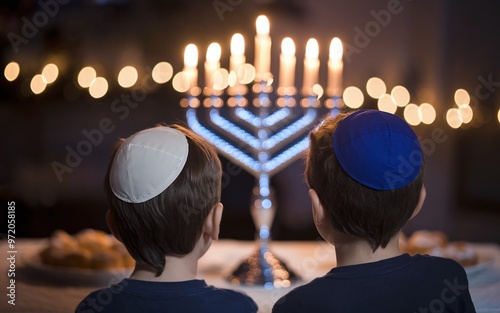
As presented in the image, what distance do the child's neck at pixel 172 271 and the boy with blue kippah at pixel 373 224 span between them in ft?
0.52

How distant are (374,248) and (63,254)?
0.71 metres

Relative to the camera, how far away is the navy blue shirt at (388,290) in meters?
1.09

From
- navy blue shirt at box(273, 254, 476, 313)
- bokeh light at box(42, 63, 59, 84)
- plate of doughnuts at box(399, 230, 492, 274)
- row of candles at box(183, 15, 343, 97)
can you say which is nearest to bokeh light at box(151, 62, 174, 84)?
bokeh light at box(42, 63, 59, 84)

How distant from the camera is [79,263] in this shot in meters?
1.52

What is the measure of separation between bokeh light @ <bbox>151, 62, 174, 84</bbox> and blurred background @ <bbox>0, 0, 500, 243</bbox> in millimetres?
42

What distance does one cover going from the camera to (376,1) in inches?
177

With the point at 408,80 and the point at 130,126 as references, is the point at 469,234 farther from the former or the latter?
the point at 130,126

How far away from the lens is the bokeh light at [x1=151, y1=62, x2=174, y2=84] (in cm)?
473

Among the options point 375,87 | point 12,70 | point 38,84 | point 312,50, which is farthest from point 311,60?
point 12,70

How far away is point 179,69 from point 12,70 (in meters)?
1.09

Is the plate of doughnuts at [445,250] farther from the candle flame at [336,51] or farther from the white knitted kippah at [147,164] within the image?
the white knitted kippah at [147,164]

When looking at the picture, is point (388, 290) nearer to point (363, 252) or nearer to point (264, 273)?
point (363, 252)

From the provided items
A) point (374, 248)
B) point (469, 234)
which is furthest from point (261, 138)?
point (469, 234)

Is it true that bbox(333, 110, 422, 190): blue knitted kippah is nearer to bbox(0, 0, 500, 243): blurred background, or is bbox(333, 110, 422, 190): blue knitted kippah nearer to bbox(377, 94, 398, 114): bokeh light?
bbox(0, 0, 500, 243): blurred background
